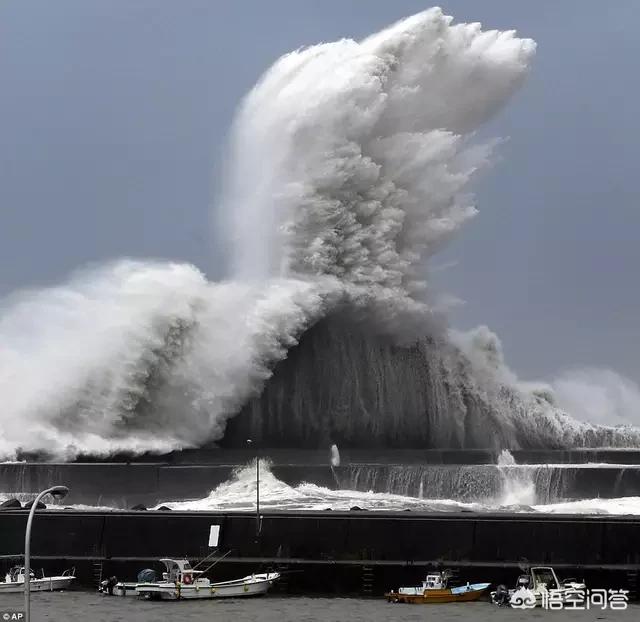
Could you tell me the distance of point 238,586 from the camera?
83.5 feet

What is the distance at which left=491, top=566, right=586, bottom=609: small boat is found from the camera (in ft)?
79.0

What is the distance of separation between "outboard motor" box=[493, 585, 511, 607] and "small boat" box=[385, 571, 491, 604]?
419 millimetres

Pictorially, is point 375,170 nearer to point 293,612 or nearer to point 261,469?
point 261,469

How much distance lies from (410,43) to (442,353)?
10383mm

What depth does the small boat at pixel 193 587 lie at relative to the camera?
1000 inches

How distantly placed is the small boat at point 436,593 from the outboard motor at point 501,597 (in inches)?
16.5

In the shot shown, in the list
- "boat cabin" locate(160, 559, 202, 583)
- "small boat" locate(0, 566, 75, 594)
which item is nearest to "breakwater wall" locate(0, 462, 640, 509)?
"small boat" locate(0, 566, 75, 594)

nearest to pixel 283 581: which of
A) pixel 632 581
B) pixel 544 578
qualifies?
pixel 544 578

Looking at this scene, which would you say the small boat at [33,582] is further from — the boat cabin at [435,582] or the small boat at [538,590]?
the small boat at [538,590]

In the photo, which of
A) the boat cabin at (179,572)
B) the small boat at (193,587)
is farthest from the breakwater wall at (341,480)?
the small boat at (193,587)

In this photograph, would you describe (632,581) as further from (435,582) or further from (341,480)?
(341,480)

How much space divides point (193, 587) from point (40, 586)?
3.40 m

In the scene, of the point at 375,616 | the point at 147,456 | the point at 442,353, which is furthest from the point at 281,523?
the point at 442,353

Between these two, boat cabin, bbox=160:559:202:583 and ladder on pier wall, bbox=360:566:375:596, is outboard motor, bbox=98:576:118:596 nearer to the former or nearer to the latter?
boat cabin, bbox=160:559:202:583
